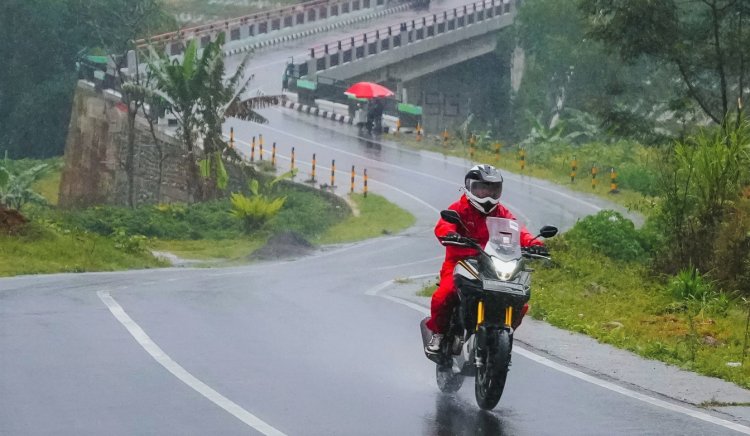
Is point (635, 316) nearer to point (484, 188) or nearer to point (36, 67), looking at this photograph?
point (484, 188)

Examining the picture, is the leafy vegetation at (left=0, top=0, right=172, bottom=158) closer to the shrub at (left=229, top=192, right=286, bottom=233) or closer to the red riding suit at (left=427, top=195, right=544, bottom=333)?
the shrub at (left=229, top=192, right=286, bottom=233)

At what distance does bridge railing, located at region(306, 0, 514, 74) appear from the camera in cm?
6940

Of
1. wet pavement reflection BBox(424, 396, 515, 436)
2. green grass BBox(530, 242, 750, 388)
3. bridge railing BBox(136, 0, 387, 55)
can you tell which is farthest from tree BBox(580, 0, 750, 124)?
bridge railing BBox(136, 0, 387, 55)

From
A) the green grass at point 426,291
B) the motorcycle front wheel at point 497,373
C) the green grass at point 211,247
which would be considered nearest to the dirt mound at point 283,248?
the green grass at point 211,247

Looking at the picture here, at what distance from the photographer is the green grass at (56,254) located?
20594mm

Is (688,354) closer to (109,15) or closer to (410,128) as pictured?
(410,128)

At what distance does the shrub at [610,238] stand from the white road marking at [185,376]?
8356 millimetres

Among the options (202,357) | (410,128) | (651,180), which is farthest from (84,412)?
(410,128)

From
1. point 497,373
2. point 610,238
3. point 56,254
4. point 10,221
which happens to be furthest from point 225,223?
point 497,373

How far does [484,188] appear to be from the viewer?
397 inches

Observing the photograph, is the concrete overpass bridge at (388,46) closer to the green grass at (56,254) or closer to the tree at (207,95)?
the tree at (207,95)

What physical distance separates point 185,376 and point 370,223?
2822 centimetres

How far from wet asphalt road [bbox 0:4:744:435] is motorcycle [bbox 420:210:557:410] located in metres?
0.28

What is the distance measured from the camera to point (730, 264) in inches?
603
